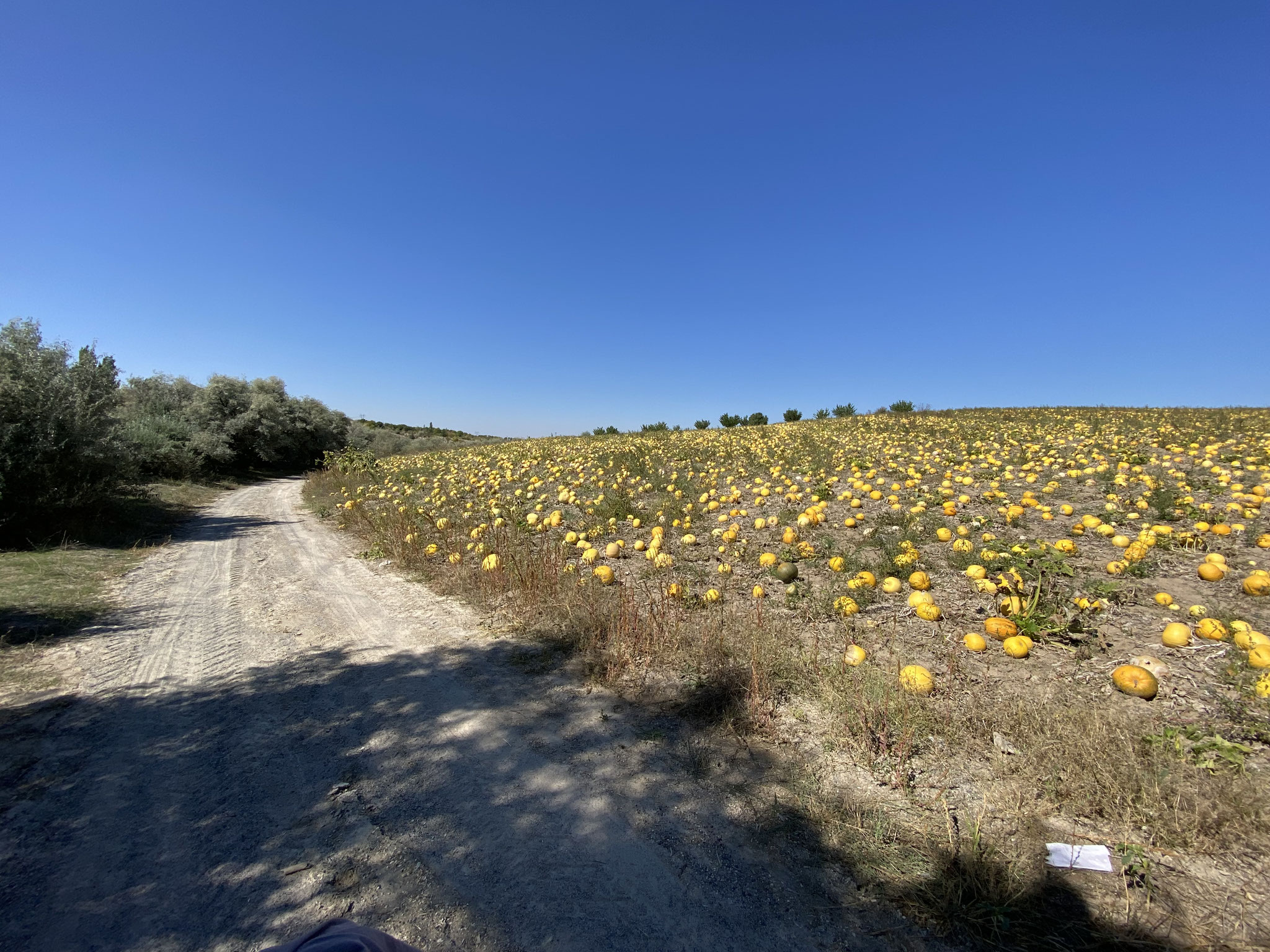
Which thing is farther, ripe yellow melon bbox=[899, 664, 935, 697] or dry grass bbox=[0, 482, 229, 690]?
dry grass bbox=[0, 482, 229, 690]

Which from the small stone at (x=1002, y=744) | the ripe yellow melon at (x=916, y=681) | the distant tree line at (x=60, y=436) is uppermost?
the distant tree line at (x=60, y=436)

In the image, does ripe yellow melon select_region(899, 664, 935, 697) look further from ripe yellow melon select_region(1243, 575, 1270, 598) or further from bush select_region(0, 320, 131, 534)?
bush select_region(0, 320, 131, 534)

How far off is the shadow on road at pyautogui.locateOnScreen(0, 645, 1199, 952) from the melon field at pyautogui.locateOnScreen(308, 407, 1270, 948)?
0.88 ft

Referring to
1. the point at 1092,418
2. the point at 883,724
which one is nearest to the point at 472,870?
the point at 883,724

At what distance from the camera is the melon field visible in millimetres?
2189

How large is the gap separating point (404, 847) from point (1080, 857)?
9.97ft

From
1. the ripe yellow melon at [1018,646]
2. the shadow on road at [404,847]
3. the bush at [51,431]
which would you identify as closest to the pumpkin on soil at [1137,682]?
the ripe yellow melon at [1018,646]

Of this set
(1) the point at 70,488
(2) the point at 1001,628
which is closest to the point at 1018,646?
(2) the point at 1001,628

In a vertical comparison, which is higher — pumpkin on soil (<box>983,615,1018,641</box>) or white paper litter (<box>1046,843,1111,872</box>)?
pumpkin on soil (<box>983,615,1018,641</box>)

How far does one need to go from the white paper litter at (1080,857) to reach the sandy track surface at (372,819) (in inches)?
29.1

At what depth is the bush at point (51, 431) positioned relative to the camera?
8953 millimetres

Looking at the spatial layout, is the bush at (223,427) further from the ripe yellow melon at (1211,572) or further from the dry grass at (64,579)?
the ripe yellow melon at (1211,572)

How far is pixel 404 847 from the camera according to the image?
2463 mm

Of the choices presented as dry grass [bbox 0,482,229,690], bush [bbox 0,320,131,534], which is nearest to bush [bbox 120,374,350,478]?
bush [bbox 0,320,131,534]
